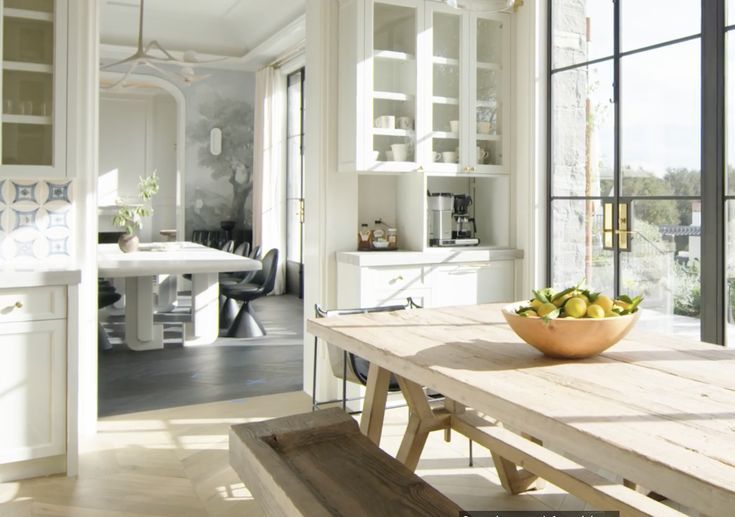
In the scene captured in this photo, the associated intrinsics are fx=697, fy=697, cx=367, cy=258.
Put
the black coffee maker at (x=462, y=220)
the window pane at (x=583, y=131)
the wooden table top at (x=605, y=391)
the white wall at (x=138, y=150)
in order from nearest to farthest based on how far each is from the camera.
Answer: the wooden table top at (x=605, y=391) < the window pane at (x=583, y=131) < the black coffee maker at (x=462, y=220) < the white wall at (x=138, y=150)

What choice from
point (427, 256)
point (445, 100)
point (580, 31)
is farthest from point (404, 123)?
point (580, 31)

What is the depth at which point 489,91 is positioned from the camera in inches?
186

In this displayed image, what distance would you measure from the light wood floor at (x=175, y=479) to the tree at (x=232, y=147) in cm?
692

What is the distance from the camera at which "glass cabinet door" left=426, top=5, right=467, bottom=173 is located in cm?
451

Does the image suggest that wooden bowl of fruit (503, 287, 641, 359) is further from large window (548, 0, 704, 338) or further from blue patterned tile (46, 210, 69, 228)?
blue patterned tile (46, 210, 69, 228)

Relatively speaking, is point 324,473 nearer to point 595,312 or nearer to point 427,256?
point 595,312

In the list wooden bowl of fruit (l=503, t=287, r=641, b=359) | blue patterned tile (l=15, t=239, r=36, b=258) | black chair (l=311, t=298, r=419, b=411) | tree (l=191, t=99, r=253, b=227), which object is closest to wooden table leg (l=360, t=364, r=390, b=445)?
black chair (l=311, t=298, r=419, b=411)

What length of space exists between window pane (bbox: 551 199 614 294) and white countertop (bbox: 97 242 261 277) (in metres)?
2.67

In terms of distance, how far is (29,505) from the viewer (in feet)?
9.77

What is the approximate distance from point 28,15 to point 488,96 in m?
2.80

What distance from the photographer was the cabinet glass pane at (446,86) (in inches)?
178

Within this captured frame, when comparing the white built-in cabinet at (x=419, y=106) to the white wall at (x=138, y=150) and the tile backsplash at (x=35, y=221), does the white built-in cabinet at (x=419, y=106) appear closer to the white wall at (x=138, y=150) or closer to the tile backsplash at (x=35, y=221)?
the tile backsplash at (x=35, y=221)

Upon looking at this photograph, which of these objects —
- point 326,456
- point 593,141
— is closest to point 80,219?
point 326,456

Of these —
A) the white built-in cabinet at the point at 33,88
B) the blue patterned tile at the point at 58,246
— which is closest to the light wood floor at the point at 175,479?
the blue patterned tile at the point at 58,246
